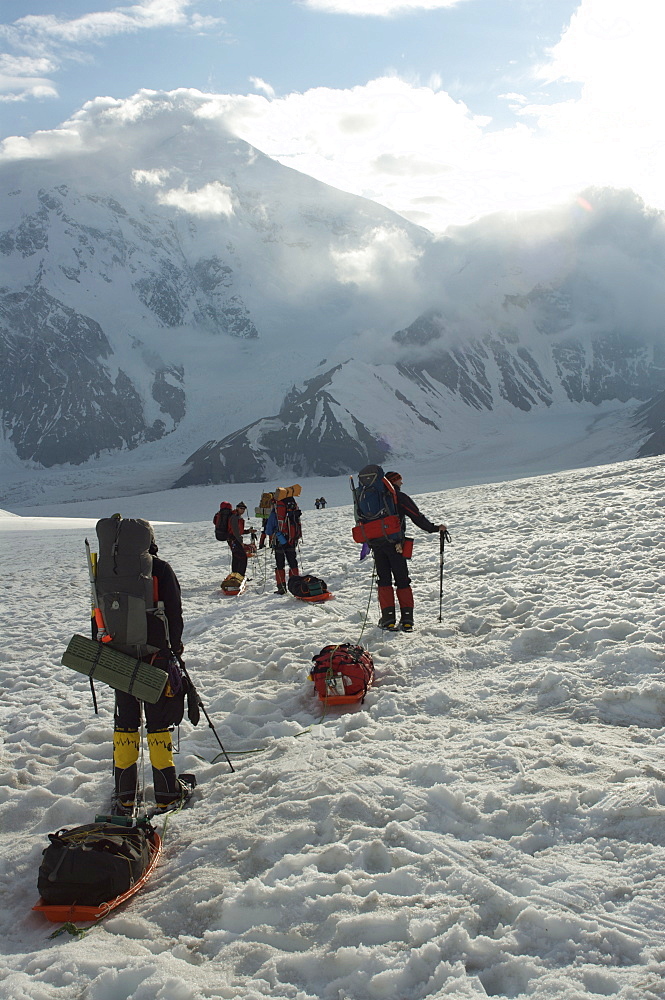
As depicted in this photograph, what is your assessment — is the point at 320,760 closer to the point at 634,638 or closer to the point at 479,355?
the point at 634,638

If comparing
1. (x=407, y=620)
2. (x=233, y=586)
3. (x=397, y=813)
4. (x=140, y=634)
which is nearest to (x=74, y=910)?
(x=140, y=634)

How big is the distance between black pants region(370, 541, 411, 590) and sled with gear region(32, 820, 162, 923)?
212 inches

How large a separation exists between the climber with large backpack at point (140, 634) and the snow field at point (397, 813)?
0.36 meters

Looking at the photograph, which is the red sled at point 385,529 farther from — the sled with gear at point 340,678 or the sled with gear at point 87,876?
the sled with gear at point 87,876

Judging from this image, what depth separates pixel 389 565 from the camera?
9.02m

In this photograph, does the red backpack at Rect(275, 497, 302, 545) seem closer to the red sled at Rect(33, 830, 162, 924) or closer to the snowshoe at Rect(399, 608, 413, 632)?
the snowshoe at Rect(399, 608, 413, 632)

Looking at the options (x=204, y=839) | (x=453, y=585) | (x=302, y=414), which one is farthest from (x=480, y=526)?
(x=302, y=414)

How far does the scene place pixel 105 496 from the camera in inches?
4392

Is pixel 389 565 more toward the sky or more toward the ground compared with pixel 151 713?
more toward the sky

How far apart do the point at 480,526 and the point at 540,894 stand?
42.4 feet

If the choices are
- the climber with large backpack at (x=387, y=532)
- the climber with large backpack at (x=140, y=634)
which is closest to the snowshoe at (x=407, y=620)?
the climber with large backpack at (x=387, y=532)

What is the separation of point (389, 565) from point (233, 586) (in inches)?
215

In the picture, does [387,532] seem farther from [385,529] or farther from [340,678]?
[340,678]

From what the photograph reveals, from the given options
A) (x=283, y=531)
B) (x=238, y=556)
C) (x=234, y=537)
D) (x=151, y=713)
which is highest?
(x=283, y=531)
